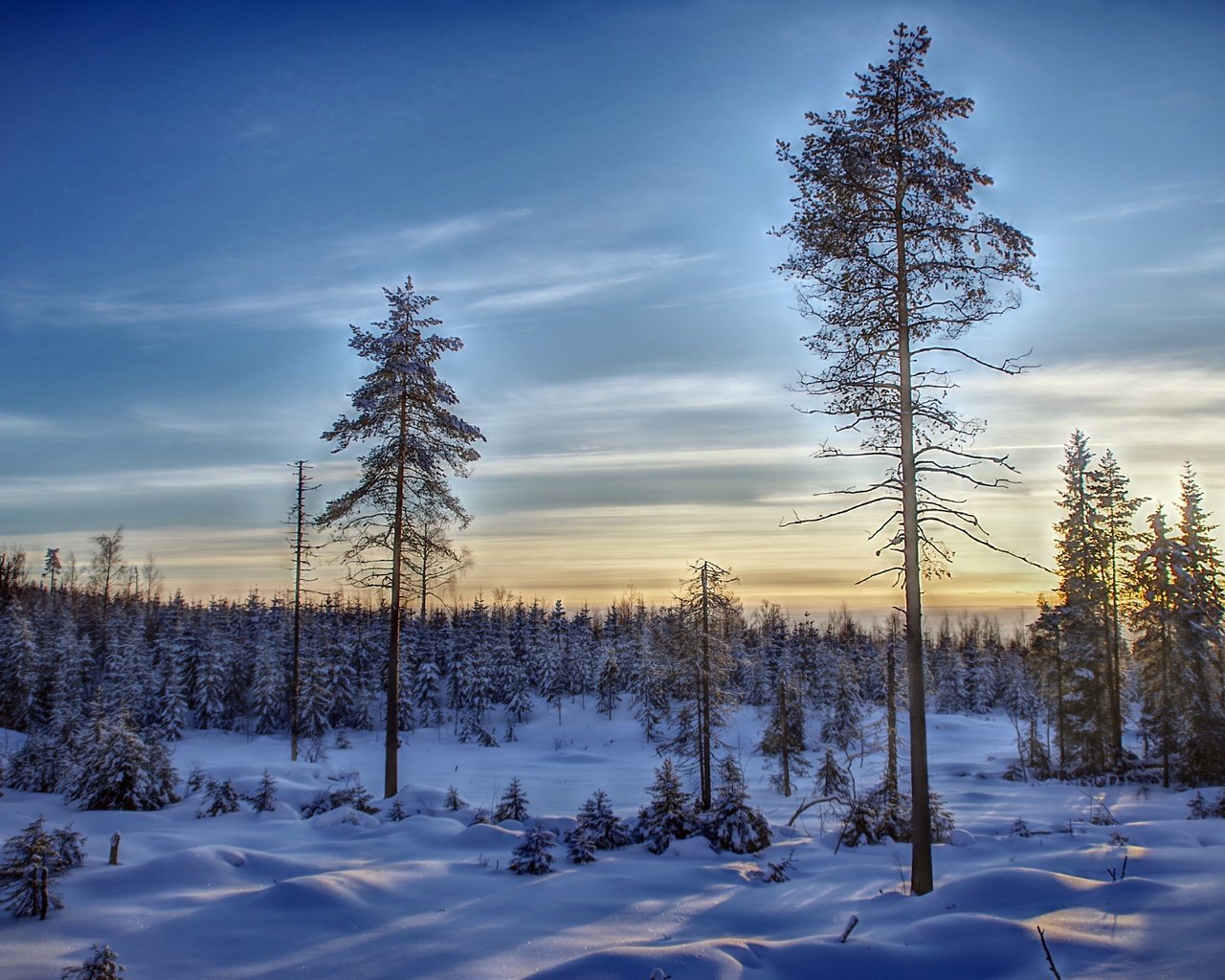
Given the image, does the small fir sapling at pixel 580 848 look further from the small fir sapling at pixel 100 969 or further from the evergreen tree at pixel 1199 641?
the evergreen tree at pixel 1199 641

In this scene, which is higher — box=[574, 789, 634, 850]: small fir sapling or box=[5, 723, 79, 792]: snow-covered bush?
box=[574, 789, 634, 850]: small fir sapling

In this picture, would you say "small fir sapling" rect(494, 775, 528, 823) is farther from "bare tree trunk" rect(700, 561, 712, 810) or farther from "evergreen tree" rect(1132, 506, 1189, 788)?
"evergreen tree" rect(1132, 506, 1189, 788)

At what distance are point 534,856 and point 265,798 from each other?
11343mm

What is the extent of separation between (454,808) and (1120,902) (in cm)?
1495

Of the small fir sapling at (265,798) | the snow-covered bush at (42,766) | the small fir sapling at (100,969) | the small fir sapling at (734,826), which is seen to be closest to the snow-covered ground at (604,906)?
the small fir sapling at (734,826)

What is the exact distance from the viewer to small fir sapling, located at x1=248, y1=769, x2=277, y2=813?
20031mm

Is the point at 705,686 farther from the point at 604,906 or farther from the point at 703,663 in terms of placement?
the point at 604,906

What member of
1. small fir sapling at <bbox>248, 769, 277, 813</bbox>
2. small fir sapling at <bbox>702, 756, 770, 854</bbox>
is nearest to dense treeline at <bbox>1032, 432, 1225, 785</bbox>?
small fir sapling at <bbox>702, 756, 770, 854</bbox>

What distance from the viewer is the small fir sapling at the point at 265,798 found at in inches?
789

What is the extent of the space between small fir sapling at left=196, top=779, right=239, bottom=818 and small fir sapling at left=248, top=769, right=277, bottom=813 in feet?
1.85

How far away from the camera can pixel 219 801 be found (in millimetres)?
19922

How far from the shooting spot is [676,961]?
8.09 m

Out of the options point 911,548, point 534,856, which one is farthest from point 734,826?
point 911,548

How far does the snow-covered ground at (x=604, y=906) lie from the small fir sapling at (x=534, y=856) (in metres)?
0.33
